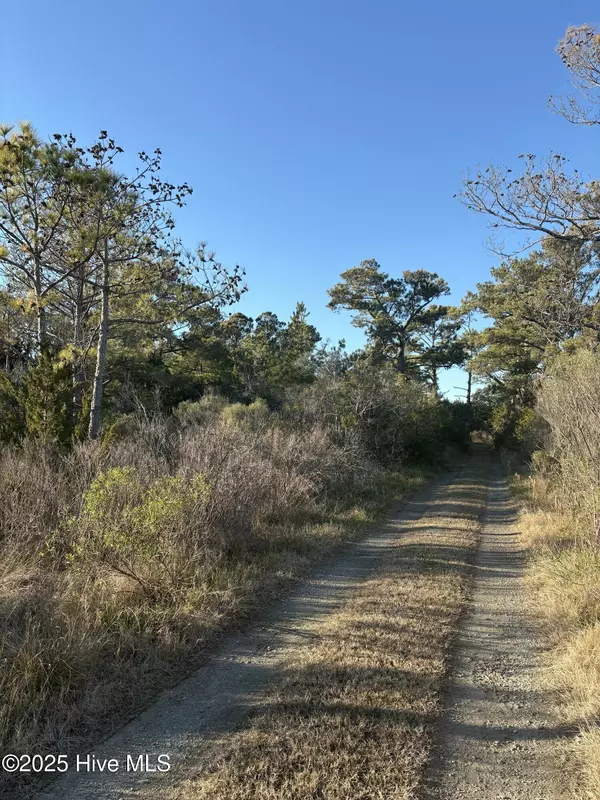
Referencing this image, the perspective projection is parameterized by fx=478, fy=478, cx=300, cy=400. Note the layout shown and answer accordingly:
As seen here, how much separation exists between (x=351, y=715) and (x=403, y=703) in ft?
1.45

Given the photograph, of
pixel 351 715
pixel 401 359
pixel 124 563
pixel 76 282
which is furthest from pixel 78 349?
pixel 401 359

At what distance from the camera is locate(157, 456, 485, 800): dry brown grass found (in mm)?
2723

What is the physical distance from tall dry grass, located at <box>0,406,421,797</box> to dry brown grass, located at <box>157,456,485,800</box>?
1011 mm

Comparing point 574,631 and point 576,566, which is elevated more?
point 576,566

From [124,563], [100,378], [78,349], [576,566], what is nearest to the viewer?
[124,563]

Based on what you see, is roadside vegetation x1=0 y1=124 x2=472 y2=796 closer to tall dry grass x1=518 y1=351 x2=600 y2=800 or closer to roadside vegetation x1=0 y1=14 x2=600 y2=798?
roadside vegetation x1=0 y1=14 x2=600 y2=798

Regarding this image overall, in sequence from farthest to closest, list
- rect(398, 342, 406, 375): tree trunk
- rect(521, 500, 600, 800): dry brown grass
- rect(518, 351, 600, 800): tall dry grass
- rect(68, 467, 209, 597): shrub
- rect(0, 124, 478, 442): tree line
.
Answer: rect(398, 342, 406, 375): tree trunk < rect(0, 124, 478, 442): tree line < rect(68, 467, 209, 597): shrub < rect(518, 351, 600, 800): tall dry grass < rect(521, 500, 600, 800): dry brown grass

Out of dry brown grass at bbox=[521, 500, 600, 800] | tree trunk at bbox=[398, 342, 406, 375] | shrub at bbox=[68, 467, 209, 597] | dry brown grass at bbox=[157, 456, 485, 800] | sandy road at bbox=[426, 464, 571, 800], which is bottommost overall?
sandy road at bbox=[426, 464, 571, 800]

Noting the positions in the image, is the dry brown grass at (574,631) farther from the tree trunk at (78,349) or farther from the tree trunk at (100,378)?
the tree trunk at (78,349)

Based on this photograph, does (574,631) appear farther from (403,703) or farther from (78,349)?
(78,349)

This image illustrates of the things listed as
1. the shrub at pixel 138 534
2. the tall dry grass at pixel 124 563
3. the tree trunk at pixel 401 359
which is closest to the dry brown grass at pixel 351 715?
the tall dry grass at pixel 124 563

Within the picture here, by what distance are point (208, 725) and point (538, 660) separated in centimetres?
307

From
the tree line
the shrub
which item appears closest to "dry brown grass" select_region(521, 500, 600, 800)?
the shrub

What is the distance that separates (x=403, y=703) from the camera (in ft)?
11.6
